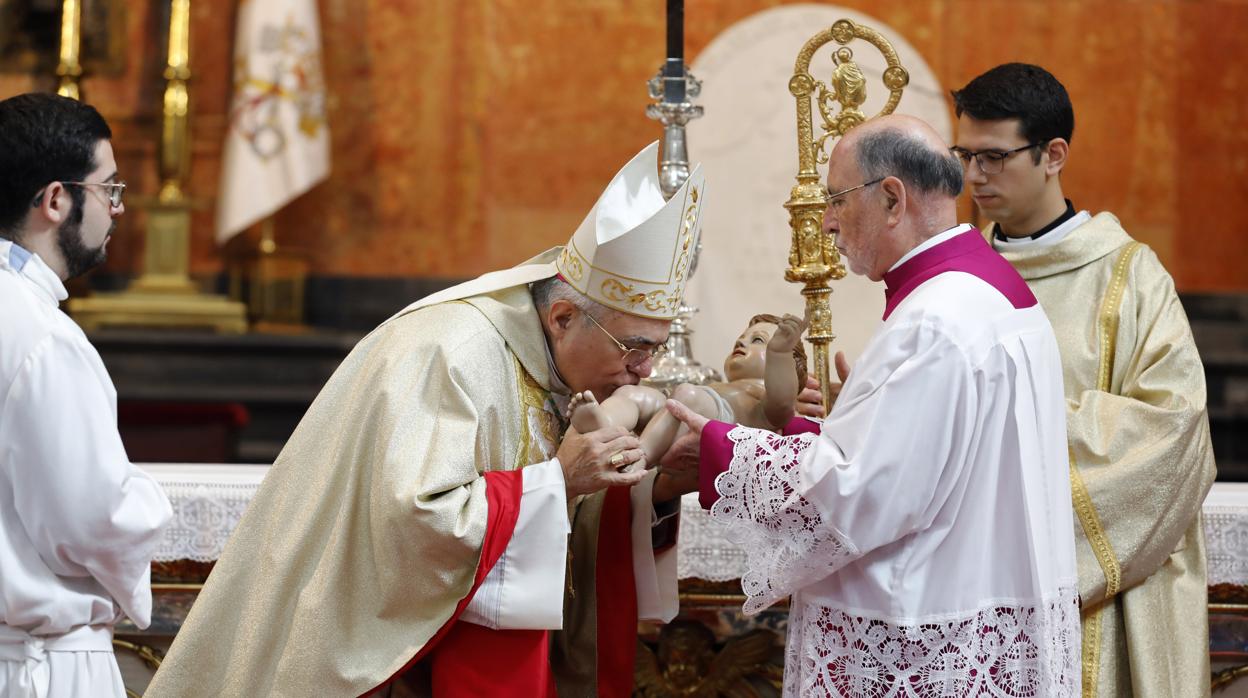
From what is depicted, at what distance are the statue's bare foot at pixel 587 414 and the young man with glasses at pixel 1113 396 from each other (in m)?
1.11

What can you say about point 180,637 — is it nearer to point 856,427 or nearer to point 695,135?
point 856,427

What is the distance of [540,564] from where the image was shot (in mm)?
3053

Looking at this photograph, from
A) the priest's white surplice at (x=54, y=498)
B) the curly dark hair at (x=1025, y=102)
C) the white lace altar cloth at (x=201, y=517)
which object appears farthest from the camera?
the white lace altar cloth at (x=201, y=517)

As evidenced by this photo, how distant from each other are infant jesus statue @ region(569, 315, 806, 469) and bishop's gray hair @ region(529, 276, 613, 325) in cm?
18

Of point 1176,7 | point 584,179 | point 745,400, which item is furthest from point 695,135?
point 745,400

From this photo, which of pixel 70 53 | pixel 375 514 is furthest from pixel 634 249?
pixel 70 53

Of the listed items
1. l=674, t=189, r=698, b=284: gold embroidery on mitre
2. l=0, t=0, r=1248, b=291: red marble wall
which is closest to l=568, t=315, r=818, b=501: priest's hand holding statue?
l=674, t=189, r=698, b=284: gold embroidery on mitre

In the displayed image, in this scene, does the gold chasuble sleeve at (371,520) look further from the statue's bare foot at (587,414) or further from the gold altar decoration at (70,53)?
the gold altar decoration at (70,53)

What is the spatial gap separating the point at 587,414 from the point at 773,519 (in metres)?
0.44

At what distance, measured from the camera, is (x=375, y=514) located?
9.75 feet

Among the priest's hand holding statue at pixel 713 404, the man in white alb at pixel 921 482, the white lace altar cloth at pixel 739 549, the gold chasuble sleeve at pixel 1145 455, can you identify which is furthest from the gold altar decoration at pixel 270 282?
the man in white alb at pixel 921 482

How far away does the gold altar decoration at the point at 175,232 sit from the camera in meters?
8.04

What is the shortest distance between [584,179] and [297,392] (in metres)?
2.19

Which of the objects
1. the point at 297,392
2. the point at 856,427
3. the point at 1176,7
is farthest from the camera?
the point at 1176,7
